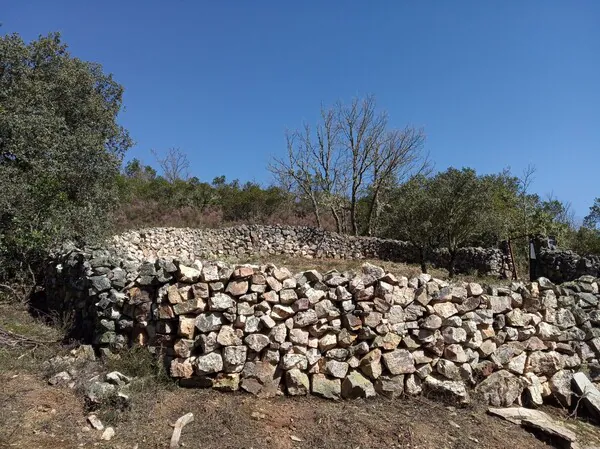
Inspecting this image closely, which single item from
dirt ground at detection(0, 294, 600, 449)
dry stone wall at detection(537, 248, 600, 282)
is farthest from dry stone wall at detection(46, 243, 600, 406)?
dry stone wall at detection(537, 248, 600, 282)

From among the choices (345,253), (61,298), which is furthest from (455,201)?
(61,298)

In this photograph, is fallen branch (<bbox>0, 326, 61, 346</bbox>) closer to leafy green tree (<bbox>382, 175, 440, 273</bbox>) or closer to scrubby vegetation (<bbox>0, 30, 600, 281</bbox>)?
scrubby vegetation (<bbox>0, 30, 600, 281</bbox>)

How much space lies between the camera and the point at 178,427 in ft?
14.5

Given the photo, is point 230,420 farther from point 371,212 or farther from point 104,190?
point 371,212

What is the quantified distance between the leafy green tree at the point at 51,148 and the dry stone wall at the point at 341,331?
5.05 m

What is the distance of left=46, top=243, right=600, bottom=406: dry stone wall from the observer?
527cm

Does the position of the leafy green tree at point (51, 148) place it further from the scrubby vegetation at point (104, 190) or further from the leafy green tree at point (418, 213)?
the leafy green tree at point (418, 213)

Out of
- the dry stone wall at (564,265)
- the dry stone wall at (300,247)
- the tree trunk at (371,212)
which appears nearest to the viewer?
the dry stone wall at (564,265)

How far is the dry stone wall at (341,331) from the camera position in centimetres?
527

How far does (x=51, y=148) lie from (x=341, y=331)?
32.9ft

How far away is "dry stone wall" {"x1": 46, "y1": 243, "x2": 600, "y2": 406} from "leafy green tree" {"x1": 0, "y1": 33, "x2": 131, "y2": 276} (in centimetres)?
505

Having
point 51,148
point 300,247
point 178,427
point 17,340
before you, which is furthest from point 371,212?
point 178,427

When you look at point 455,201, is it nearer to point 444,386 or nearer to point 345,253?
point 345,253

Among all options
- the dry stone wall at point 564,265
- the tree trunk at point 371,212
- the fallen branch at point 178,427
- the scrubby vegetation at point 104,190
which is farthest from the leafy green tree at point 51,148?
the tree trunk at point 371,212
